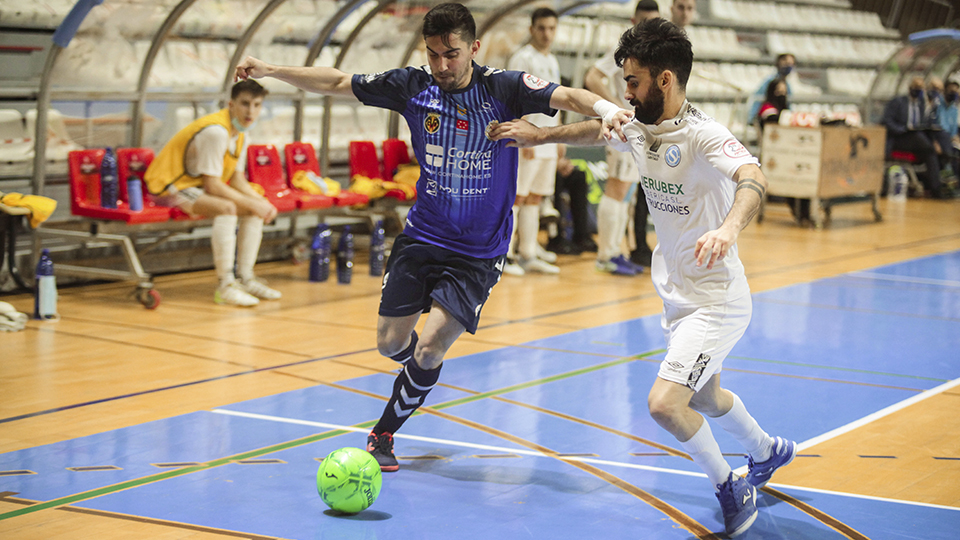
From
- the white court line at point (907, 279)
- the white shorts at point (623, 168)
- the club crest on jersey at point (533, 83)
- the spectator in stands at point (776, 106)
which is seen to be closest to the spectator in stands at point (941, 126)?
the spectator in stands at point (776, 106)

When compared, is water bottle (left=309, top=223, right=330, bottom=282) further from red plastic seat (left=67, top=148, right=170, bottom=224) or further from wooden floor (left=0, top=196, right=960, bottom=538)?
red plastic seat (left=67, top=148, right=170, bottom=224)

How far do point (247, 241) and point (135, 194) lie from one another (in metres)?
0.98

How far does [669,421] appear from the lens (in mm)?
3607

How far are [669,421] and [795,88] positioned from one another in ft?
65.5

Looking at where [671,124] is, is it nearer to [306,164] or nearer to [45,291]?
[45,291]

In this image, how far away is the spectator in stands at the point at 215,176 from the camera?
8.05 m

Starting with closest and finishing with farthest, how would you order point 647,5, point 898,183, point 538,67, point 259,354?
point 259,354 < point 647,5 < point 538,67 < point 898,183

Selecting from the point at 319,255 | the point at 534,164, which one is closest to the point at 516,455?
the point at 319,255

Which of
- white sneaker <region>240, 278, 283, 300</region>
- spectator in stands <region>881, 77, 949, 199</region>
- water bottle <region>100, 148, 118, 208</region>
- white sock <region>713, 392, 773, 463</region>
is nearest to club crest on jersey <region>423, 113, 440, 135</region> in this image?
white sock <region>713, 392, 773, 463</region>

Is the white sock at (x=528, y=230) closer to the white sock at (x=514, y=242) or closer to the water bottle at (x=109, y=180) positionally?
the white sock at (x=514, y=242)

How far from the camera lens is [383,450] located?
14.4ft

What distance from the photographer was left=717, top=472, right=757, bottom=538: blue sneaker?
372cm

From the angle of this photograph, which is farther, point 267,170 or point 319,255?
point 267,170

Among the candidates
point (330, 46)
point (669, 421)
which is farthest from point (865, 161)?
point (669, 421)
